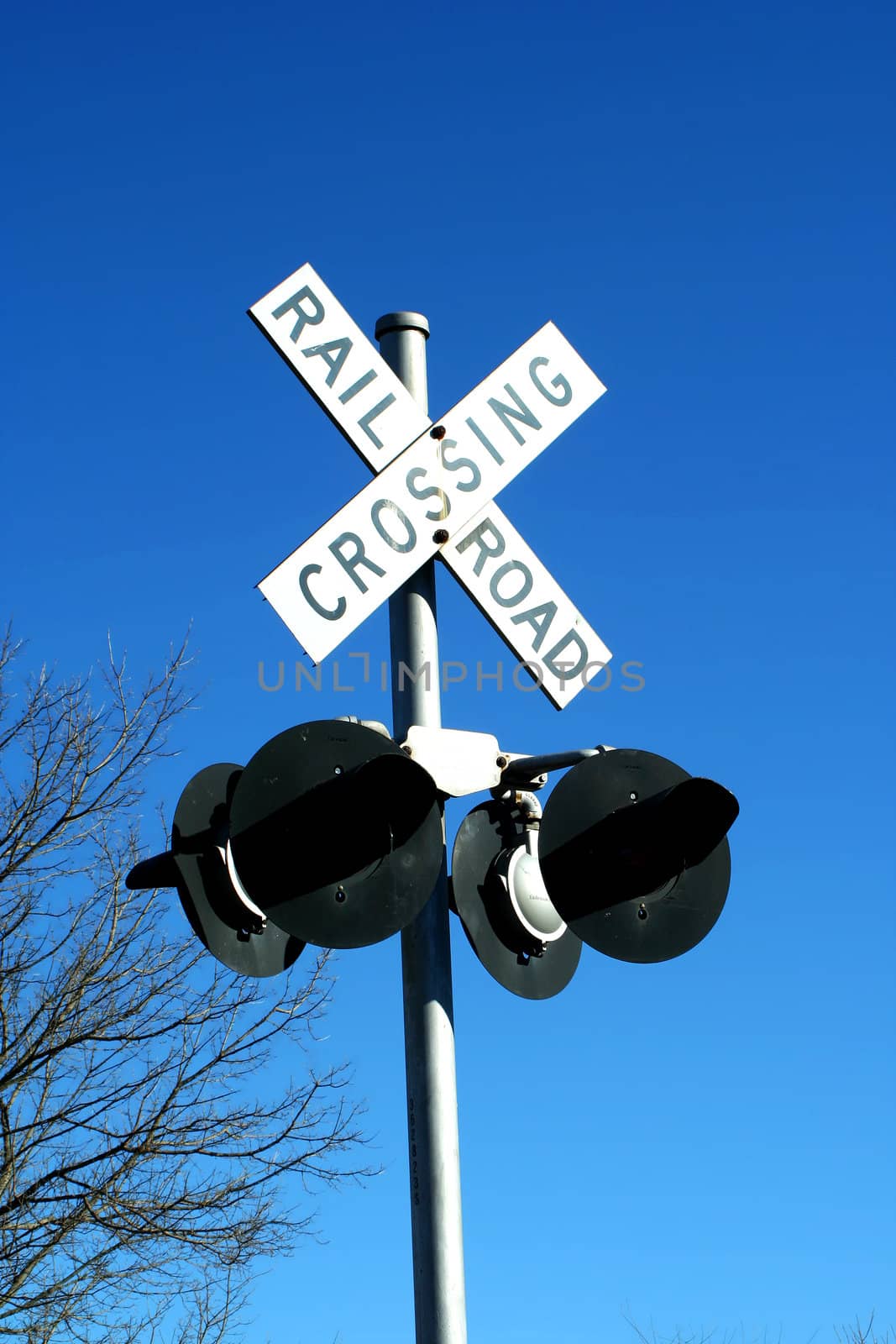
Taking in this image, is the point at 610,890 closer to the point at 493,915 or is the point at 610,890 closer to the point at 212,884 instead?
the point at 493,915

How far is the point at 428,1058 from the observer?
3.48 m

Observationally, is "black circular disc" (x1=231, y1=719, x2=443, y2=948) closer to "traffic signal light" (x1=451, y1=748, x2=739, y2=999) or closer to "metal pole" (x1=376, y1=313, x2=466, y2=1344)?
"metal pole" (x1=376, y1=313, x2=466, y2=1344)

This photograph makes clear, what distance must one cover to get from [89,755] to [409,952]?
9481 millimetres

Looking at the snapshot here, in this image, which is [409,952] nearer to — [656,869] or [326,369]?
[656,869]

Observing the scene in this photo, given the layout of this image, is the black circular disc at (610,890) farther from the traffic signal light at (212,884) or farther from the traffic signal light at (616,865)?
the traffic signal light at (212,884)

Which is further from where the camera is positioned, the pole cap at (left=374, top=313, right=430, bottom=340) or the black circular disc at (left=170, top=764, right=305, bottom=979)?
the pole cap at (left=374, top=313, right=430, bottom=340)

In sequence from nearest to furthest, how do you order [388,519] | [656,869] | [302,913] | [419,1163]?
1. [302,913]
2. [419,1163]
3. [656,869]
4. [388,519]

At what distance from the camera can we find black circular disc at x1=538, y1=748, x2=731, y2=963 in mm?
3598

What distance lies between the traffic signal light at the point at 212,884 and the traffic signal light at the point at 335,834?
5cm

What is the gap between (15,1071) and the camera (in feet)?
37.8

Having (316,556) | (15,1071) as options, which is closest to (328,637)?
(316,556)

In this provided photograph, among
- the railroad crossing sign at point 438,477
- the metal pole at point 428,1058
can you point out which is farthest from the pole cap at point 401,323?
the metal pole at point 428,1058

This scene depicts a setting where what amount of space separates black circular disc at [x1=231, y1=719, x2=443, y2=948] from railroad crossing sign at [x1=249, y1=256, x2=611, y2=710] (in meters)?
0.57

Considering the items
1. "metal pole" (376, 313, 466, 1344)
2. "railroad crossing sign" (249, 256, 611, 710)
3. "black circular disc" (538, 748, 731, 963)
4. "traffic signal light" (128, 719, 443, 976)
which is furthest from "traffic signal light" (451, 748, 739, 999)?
"railroad crossing sign" (249, 256, 611, 710)
